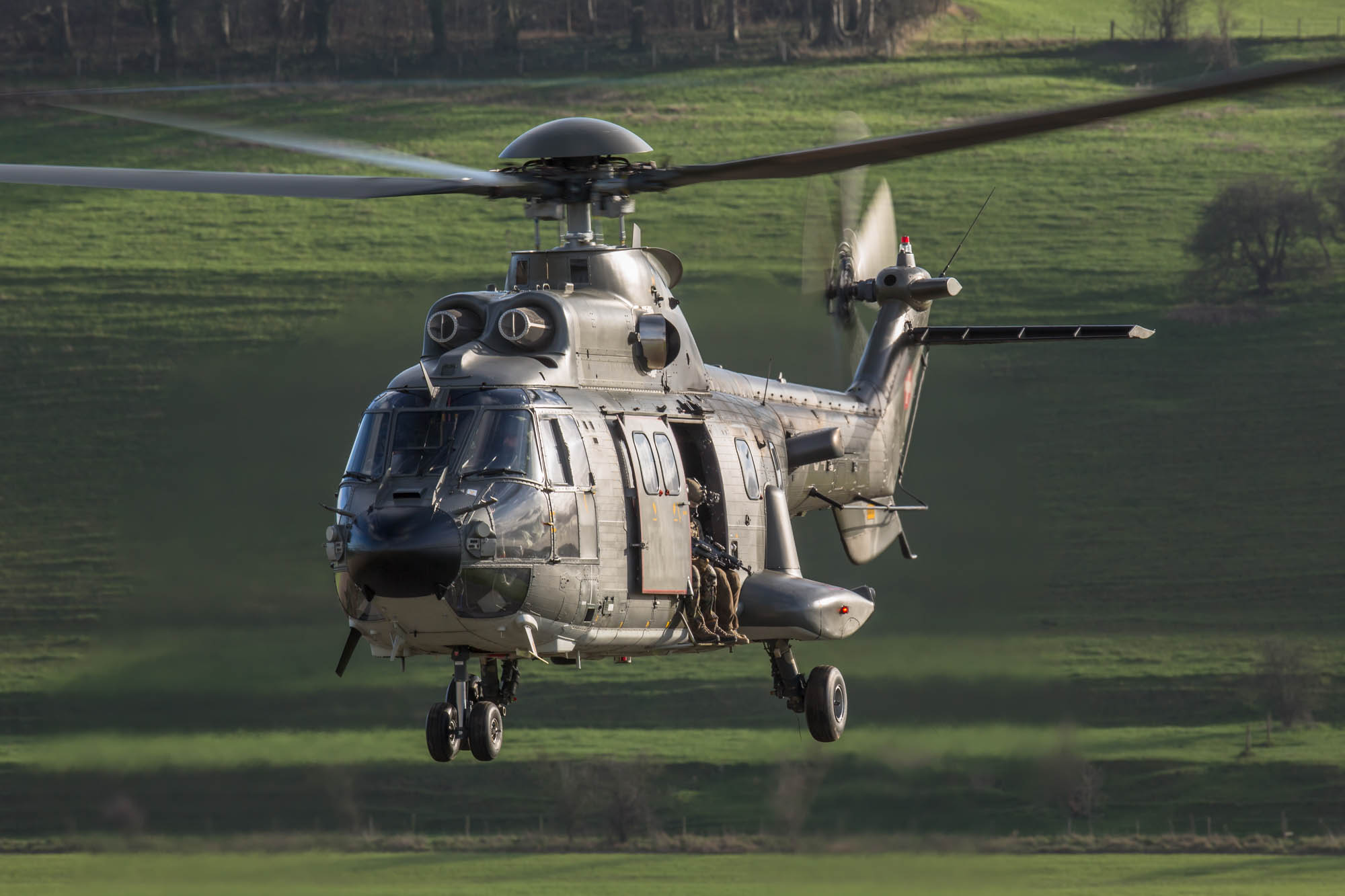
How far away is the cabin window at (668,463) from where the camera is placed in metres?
18.5

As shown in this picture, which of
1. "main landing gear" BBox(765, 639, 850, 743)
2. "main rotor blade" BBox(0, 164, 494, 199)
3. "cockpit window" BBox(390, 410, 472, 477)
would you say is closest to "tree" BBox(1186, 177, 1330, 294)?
"main landing gear" BBox(765, 639, 850, 743)

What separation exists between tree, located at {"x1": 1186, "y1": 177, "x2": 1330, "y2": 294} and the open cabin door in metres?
63.3

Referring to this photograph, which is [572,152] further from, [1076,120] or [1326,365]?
[1326,365]

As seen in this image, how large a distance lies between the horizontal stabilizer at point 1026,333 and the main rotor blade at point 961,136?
245 inches

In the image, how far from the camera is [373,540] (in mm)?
15859

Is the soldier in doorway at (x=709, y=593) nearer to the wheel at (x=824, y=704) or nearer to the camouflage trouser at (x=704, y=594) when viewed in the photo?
the camouflage trouser at (x=704, y=594)

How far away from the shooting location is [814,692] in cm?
2103

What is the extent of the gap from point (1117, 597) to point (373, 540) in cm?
4989

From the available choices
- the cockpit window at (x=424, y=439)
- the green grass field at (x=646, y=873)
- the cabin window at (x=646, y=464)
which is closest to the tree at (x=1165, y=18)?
the green grass field at (x=646, y=873)

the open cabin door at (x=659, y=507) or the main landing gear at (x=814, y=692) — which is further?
the main landing gear at (x=814, y=692)

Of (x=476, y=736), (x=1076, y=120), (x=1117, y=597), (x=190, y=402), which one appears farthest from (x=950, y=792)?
(x=1076, y=120)

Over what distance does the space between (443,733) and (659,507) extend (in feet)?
10.4

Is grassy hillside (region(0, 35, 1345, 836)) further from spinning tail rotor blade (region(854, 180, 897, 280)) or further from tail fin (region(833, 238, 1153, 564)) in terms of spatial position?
spinning tail rotor blade (region(854, 180, 897, 280))

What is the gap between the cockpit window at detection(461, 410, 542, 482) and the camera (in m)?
16.6
